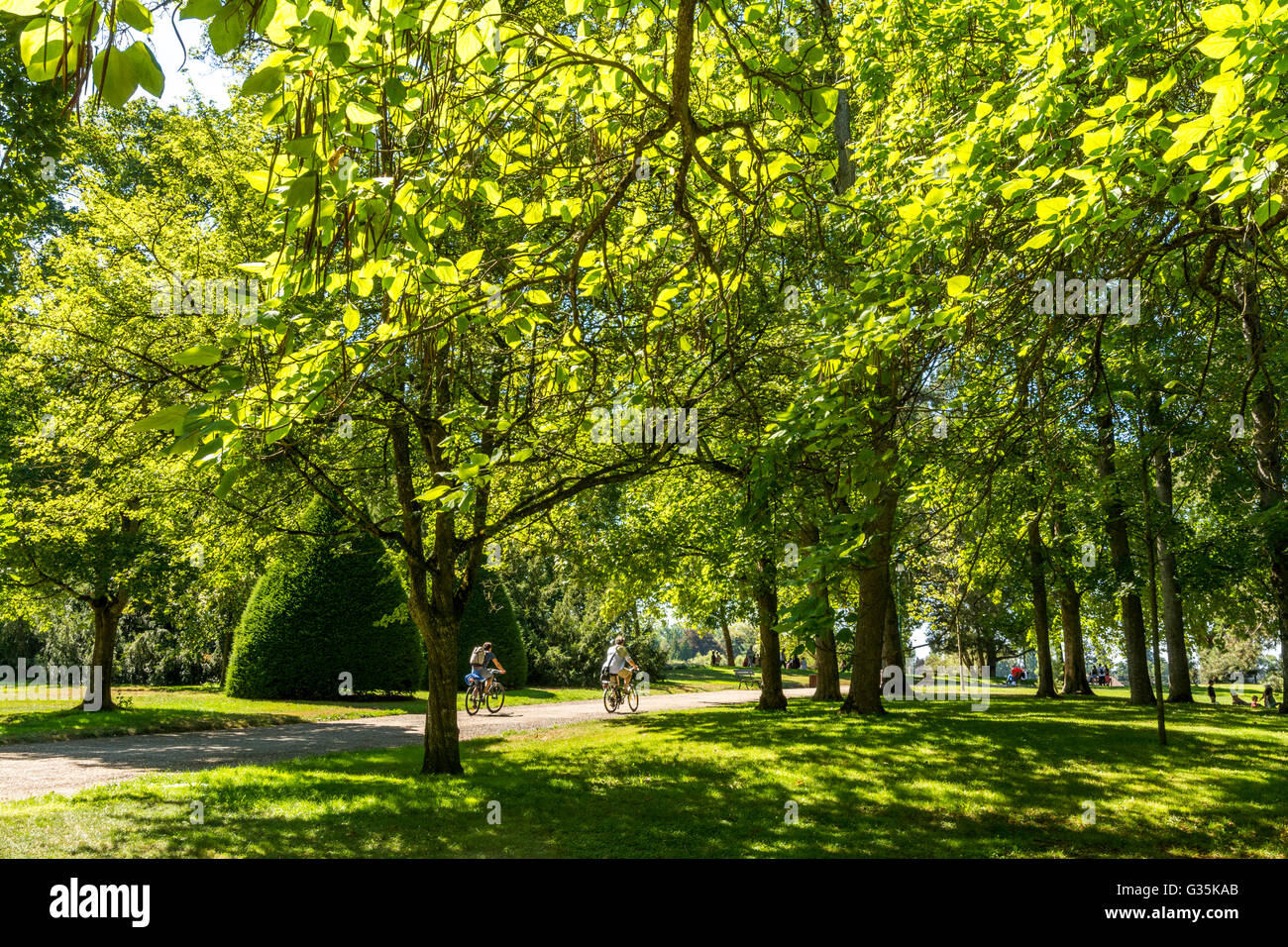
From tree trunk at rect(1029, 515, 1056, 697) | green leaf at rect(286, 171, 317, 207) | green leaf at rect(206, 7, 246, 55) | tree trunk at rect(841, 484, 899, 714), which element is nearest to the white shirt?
tree trunk at rect(841, 484, 899, 714)

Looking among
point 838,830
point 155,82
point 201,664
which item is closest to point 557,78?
point 155,82

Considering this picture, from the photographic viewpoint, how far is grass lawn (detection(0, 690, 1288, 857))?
6566 millimetres

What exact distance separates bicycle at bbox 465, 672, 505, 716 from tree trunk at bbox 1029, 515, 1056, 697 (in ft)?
46.6

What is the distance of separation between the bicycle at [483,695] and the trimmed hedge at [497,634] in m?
4.84

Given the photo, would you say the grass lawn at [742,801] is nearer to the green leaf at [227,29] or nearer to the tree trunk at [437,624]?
the tree trunk at [437,624]

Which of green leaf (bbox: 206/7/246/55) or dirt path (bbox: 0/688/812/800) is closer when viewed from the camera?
green leaf (bbox: 206/7/246/55)

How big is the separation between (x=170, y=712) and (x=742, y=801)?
535 inches

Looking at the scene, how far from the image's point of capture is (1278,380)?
39.3ft

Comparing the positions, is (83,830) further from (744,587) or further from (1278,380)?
(1278,380)

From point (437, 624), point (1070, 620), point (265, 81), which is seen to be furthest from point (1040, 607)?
point (265, 81)

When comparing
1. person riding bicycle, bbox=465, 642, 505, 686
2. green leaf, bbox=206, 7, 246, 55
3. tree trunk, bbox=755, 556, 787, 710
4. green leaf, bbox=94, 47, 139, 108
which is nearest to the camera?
green leaf, bbox=94, 47, 139, 108

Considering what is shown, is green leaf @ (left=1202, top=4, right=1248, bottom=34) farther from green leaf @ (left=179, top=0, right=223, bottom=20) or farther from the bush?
the bush

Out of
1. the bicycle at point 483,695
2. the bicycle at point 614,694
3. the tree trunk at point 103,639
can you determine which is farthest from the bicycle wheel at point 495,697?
the tree trunk at point 103,639

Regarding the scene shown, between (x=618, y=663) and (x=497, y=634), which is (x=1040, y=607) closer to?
(x=618, y=663)
